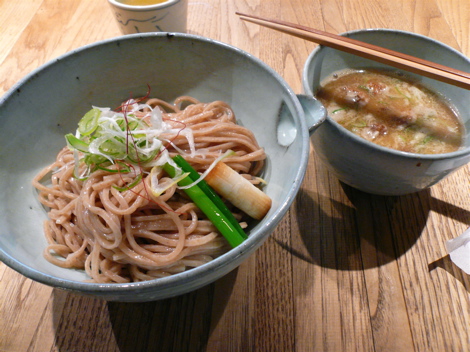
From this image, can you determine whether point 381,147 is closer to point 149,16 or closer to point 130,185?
point 130,185

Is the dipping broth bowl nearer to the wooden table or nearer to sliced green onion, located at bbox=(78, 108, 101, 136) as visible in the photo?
the wooden table

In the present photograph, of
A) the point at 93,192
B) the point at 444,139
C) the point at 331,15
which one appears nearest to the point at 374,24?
the point at 331,15

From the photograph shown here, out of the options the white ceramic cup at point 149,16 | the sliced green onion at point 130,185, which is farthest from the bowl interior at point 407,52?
the white ceramic cup at point 149,16

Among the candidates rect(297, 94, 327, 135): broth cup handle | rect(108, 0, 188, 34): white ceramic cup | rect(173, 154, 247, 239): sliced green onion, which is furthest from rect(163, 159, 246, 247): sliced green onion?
rect(108, 0, 188, 34): white ceramic cup

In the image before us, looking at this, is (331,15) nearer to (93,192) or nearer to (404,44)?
(404,44)

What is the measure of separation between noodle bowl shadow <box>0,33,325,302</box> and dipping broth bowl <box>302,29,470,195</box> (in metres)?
0.21

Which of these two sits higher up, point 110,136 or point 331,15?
point 110,136

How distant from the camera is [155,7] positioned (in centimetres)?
171

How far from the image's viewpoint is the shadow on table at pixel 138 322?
106 cm

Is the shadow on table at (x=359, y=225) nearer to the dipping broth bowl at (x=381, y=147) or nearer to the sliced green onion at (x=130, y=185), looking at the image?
the dipping broth bowl at (x=381, y=147)

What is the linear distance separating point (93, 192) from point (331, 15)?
214 centimetres

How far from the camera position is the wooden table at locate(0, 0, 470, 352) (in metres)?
1.07

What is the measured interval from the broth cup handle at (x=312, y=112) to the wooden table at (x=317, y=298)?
493 millimetres

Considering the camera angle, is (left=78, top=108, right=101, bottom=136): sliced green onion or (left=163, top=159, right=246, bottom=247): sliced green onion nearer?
(left=163, top=159, right=246, bottom=247): sliced green onion
